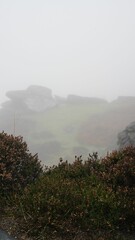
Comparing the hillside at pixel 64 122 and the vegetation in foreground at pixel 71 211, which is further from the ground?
the hillside at pixel 64 122

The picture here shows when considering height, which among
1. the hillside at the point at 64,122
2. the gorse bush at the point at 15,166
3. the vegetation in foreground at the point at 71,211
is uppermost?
the hillside at the point at 64,122

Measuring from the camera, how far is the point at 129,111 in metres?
68.0

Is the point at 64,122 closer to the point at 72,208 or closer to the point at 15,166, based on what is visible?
the point at 15,166

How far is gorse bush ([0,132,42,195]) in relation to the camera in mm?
8670

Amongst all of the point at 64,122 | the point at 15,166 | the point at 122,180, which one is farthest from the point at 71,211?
the point at 64,122

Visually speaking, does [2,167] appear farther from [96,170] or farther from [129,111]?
[129,111]

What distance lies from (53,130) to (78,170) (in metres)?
49.6

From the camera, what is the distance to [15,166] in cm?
926

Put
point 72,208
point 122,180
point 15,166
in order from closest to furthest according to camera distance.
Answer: point 72,208, point 122,180, point 15,166

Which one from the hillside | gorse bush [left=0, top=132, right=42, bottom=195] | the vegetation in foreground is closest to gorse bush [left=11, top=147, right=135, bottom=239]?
the vegetation in foreground

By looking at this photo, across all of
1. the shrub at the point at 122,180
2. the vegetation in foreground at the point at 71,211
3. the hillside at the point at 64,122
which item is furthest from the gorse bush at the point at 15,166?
the hillside at the point at 64,122

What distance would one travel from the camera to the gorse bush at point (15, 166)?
8670 mm

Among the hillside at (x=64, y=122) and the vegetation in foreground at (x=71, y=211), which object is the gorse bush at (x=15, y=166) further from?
the hillside at (x=64, y=122)

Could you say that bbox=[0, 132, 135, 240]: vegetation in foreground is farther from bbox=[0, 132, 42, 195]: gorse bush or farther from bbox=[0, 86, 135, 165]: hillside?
bbox=[0, 86, 135, 165]: hillside
